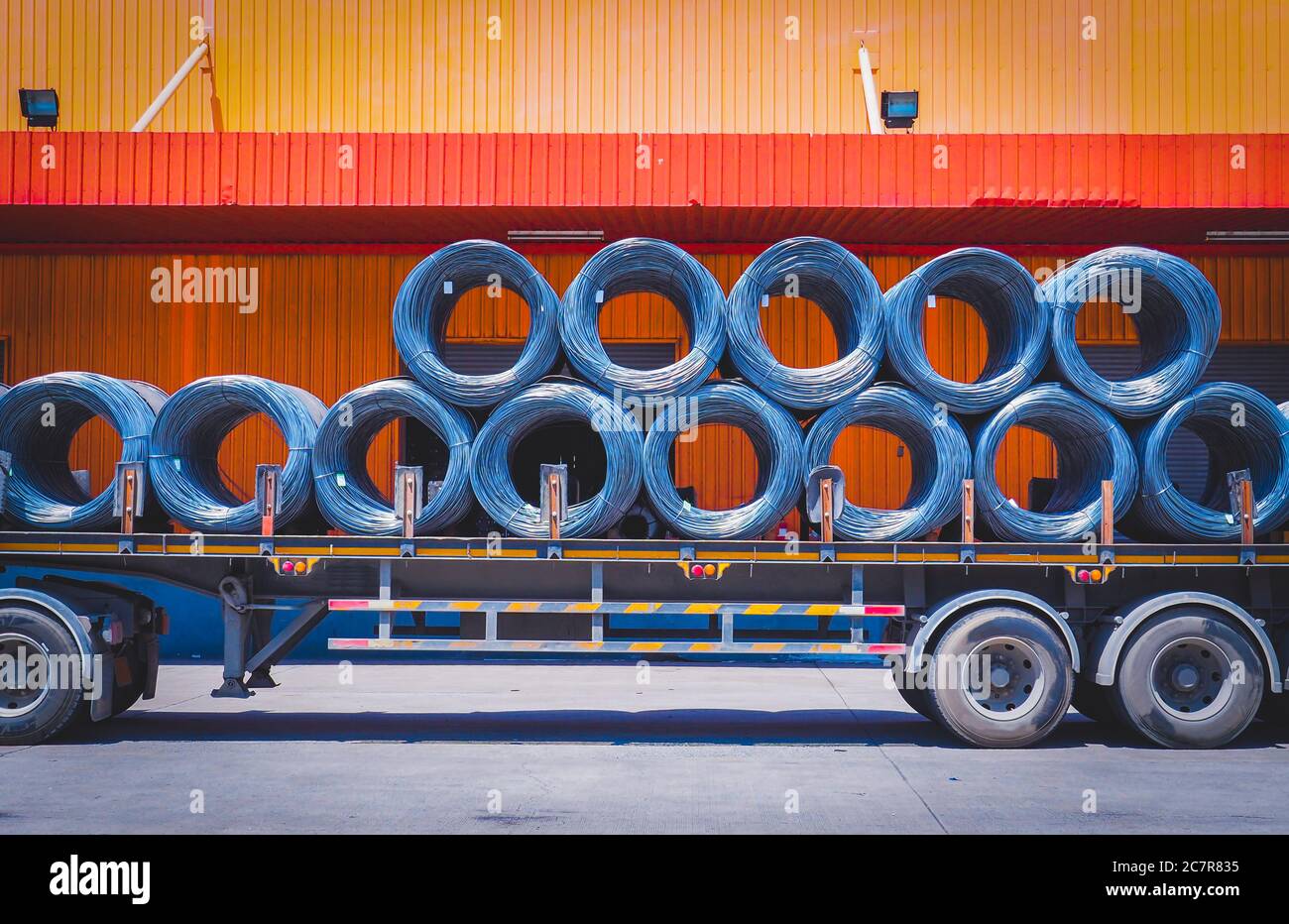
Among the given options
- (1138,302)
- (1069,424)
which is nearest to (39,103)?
(1069,424)

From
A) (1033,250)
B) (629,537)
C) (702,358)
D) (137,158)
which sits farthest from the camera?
(1033,250)

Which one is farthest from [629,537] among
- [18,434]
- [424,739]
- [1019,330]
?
[18,434]

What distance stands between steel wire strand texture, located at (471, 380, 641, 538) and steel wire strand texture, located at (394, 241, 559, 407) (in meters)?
0.18

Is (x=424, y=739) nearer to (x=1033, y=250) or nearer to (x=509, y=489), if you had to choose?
(x=509, y=489)

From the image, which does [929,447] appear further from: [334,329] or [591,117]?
[334,329]

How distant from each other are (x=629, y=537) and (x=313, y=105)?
29.8 ft

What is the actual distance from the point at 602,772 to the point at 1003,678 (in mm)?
2992

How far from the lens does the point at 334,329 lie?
15.2 metres

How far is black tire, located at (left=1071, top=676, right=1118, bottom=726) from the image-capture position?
8992mm

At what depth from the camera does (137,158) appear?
529 inches

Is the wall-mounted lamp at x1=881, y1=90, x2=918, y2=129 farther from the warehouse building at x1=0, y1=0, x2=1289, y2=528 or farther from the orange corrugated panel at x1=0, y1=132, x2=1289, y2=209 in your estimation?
the orange corrugated panel at x1=0, y1=132, x2=1289, y2=209

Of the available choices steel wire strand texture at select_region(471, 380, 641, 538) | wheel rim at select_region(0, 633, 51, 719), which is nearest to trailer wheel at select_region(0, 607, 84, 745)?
wheel rim at select_region(0, 633, 51, 719)

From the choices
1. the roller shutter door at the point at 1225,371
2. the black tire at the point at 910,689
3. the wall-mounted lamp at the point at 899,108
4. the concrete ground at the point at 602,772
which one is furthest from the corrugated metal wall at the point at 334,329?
the black tire at the point at 910,689

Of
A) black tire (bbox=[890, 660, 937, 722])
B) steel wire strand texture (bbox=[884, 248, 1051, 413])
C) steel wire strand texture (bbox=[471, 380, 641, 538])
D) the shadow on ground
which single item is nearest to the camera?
steel wire strand texture (bbox=[471, 380, 641, 538])
